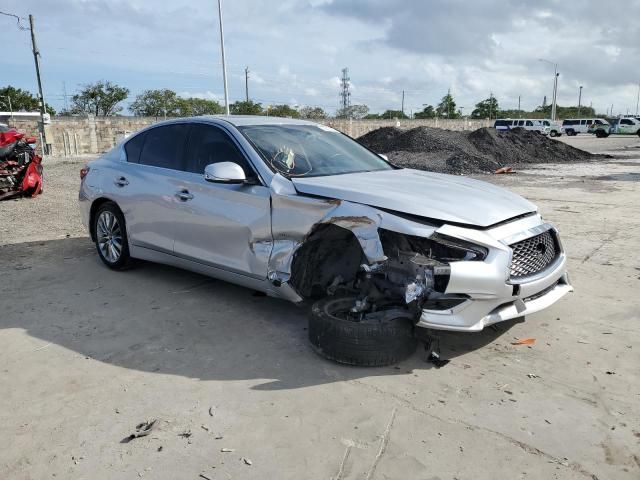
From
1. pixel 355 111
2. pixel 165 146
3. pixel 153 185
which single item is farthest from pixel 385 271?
pixel 355 111

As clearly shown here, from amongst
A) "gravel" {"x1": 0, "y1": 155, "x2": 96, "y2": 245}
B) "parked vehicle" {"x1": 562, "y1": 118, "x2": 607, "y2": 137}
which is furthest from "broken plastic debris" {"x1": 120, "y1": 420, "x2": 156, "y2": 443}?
"parked vehicle" {"x1": 562, "y1": 118, "x2": 607, "y2": 137}

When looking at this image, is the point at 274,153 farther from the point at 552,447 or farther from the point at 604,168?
the point at 604,168

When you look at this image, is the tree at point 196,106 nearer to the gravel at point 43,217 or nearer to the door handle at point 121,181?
the gravel at point 43,217

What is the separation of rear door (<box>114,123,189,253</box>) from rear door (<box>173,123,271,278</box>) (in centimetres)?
14

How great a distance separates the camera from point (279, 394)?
3.39m

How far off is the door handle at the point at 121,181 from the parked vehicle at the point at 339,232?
0.07 ft

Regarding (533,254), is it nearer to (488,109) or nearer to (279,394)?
(279,394)

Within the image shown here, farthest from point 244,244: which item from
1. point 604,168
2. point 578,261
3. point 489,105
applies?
point 489,105

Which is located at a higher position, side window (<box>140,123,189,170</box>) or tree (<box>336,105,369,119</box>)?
tree (<box>336,105,369,119</box>)

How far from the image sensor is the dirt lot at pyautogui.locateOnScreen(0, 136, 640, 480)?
9.02ft

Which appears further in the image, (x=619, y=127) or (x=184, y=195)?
(x=619, y=127)

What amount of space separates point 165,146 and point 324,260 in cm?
226

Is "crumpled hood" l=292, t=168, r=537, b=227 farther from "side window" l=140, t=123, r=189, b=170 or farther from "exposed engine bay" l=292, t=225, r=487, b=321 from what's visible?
"side window" l=140, t=123, r=189, b=170

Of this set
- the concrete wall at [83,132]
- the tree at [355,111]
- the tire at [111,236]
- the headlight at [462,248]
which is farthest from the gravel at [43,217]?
the tree at [355,111]
